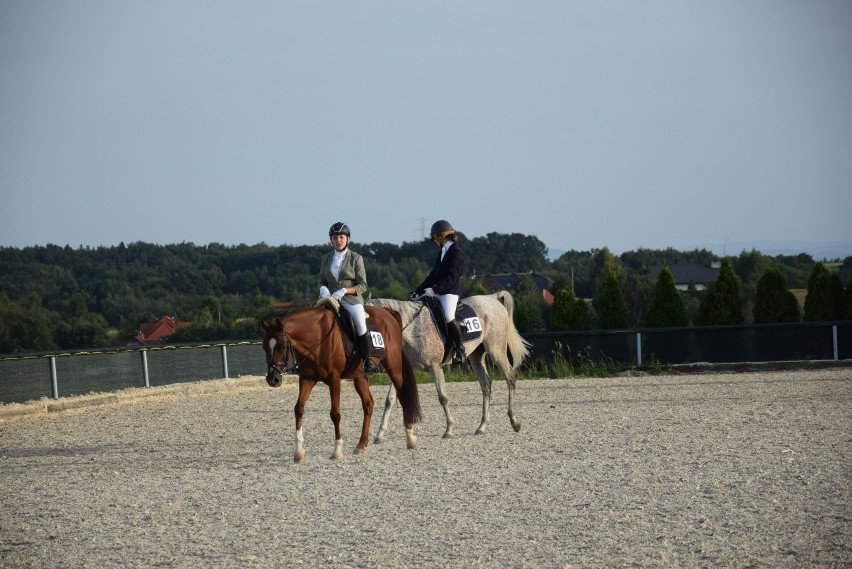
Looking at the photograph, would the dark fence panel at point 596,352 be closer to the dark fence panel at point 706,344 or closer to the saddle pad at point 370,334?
the dark fence panel at point 706,344

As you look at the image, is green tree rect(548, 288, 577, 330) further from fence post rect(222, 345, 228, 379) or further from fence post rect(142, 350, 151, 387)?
fence post rect(142, 350, 151, 387)

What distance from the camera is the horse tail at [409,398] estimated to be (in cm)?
1163

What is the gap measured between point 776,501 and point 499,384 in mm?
13456

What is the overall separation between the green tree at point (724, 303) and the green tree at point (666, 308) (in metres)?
0.71

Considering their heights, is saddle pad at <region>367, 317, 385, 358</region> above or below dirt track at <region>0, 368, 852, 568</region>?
above

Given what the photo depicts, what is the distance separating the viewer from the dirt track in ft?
22.0

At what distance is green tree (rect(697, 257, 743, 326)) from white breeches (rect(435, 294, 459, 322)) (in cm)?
1754

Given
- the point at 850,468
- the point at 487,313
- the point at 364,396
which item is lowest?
the point at 850,468

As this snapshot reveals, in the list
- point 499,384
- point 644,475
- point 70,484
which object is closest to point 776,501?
point 644,475

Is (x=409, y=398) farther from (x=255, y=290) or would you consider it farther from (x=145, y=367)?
(x=255, y=290)

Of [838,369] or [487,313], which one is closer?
[487,313]

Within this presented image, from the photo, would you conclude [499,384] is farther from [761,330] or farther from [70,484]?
[70,484]

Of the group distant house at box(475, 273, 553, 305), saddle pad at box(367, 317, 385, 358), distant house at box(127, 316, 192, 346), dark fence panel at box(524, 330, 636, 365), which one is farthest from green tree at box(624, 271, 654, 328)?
saddle pad at box(367, 317, 385, 358)

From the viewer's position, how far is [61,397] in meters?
18.6
